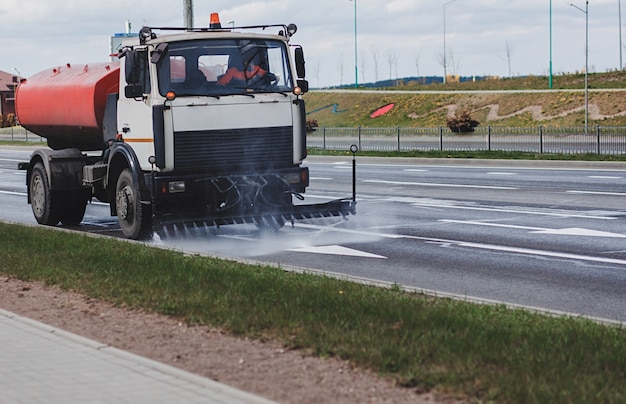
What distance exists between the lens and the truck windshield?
14.8 m

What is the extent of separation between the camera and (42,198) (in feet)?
61.1

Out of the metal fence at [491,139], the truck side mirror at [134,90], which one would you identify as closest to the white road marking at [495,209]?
the truck side mirror at [134,90]

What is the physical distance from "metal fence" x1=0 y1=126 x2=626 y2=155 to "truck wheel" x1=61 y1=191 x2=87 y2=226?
16.0 m

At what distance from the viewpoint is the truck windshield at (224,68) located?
584 inches

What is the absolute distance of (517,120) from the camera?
72.0m

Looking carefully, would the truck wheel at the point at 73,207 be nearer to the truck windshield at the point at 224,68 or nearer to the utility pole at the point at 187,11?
the truck windshield at the point at 224,68

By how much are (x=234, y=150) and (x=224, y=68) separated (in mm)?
1201

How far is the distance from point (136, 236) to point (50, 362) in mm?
8091

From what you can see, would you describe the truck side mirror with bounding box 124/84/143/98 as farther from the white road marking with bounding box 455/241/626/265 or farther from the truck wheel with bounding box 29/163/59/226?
the white road marking with bounding box 455/241/626/265

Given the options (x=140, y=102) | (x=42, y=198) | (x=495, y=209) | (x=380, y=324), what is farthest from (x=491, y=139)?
(x=380, y=324)

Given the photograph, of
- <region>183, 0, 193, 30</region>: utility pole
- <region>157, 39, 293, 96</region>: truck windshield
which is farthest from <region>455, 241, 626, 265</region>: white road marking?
<region>183, 0, 193, 30</region>: utility pole

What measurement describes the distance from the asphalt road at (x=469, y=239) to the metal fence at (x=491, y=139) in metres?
9.92

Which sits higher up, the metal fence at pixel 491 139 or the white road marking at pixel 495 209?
the metal fence at pixel 491 139

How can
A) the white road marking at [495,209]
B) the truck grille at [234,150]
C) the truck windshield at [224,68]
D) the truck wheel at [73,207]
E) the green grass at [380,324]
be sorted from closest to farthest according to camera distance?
the green grass at [380,324] → the truck windshield at [224,68] → the truck grille at [234,150] → the white road marking at [495,209] → the truck wheel at [73,207]
